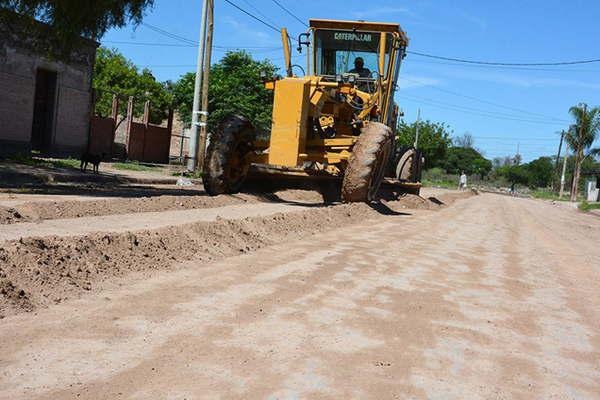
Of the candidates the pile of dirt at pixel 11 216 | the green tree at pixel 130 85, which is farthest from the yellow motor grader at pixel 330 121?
the green tree at pixel 130 85

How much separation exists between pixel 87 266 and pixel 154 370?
2396 millimetres

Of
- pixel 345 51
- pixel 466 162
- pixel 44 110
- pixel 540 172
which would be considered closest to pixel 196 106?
pixel 44 110

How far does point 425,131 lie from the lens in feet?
241

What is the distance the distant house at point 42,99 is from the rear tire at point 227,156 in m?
9.31

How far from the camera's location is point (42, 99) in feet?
77.0

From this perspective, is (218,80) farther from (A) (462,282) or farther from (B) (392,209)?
(A) (462,282)

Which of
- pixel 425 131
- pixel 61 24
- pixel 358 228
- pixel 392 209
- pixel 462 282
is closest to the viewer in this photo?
pixel 462 282

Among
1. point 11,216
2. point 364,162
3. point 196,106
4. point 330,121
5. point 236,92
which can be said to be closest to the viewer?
point 11,216

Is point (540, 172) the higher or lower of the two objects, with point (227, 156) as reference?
higher

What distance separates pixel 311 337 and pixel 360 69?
11463mm

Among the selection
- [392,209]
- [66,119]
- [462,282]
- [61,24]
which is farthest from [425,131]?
[462,282]

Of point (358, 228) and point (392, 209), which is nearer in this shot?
point (358, 228)

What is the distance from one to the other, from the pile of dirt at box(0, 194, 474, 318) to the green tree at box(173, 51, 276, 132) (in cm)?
2469

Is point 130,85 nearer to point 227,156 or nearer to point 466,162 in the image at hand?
point 227,156
